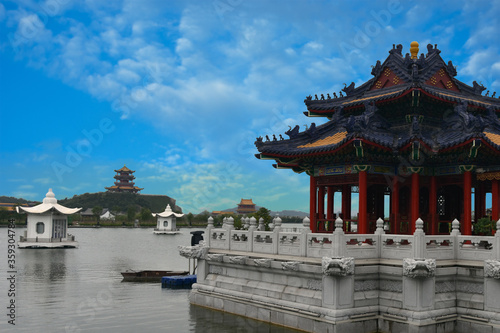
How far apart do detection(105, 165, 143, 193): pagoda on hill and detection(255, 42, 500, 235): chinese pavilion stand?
177 m

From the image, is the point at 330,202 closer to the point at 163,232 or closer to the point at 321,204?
the point at 321,204

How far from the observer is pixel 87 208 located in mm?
181375

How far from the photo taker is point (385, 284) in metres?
16.0

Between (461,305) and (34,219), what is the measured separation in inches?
2272

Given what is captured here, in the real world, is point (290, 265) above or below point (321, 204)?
below

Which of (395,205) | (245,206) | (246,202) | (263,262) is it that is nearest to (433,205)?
(395,205)

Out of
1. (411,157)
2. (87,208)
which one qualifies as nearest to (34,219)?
(411,157)

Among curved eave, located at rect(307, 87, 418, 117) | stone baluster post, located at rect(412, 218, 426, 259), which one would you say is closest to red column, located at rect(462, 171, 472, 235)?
curved eave, located at rect(307, 87, 418, 117)

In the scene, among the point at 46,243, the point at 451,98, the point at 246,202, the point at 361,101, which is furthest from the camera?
the point at 246,202

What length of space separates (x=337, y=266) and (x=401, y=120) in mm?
8753

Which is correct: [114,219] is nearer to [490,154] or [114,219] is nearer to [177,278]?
[177,278]

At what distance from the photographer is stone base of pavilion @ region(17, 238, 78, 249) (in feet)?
201

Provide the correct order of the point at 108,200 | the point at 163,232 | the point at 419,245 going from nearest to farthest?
the point at 419,245, the point at 163,232, the point at 108,200

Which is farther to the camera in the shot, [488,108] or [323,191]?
[323,191]
